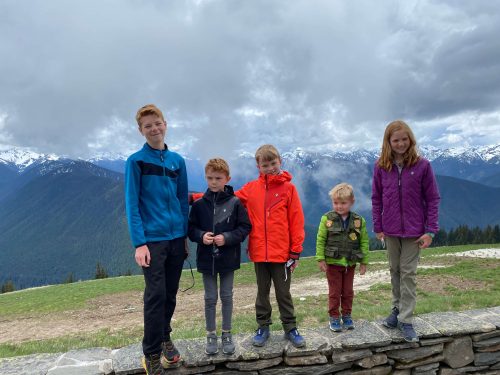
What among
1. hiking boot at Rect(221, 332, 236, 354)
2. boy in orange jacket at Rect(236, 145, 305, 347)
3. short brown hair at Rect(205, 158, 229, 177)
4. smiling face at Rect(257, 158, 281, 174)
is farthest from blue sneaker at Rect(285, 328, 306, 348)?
short brown hair at Rect(205, 158, 229, 177)

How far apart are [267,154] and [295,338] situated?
2.73m

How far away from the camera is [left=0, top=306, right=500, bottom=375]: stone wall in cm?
500

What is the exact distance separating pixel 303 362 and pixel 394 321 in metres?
1.69

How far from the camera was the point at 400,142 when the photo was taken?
5.41 m

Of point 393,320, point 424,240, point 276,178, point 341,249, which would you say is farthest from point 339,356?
point 276,178

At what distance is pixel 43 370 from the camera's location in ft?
16.2

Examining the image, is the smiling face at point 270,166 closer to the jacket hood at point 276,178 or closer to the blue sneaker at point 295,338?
the jacket hood at point 276,178

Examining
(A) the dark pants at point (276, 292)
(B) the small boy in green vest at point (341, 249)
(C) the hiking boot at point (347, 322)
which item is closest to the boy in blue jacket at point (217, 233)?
(A) the dark pants at point (276, 292)

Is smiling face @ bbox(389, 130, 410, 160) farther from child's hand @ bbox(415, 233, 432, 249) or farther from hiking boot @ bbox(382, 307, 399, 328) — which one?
hiking boot @ bbox(382, 307, 399, 328)

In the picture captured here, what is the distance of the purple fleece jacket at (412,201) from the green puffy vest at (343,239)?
0.49 metres

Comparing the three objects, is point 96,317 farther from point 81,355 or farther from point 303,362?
point 303,362

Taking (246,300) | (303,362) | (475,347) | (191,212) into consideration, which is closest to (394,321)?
(475,347)

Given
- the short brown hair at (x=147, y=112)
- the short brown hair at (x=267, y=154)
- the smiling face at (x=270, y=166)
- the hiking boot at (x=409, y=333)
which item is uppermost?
the short brown hair at (x=147, y=112)

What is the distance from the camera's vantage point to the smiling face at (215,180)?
5.11 metres
